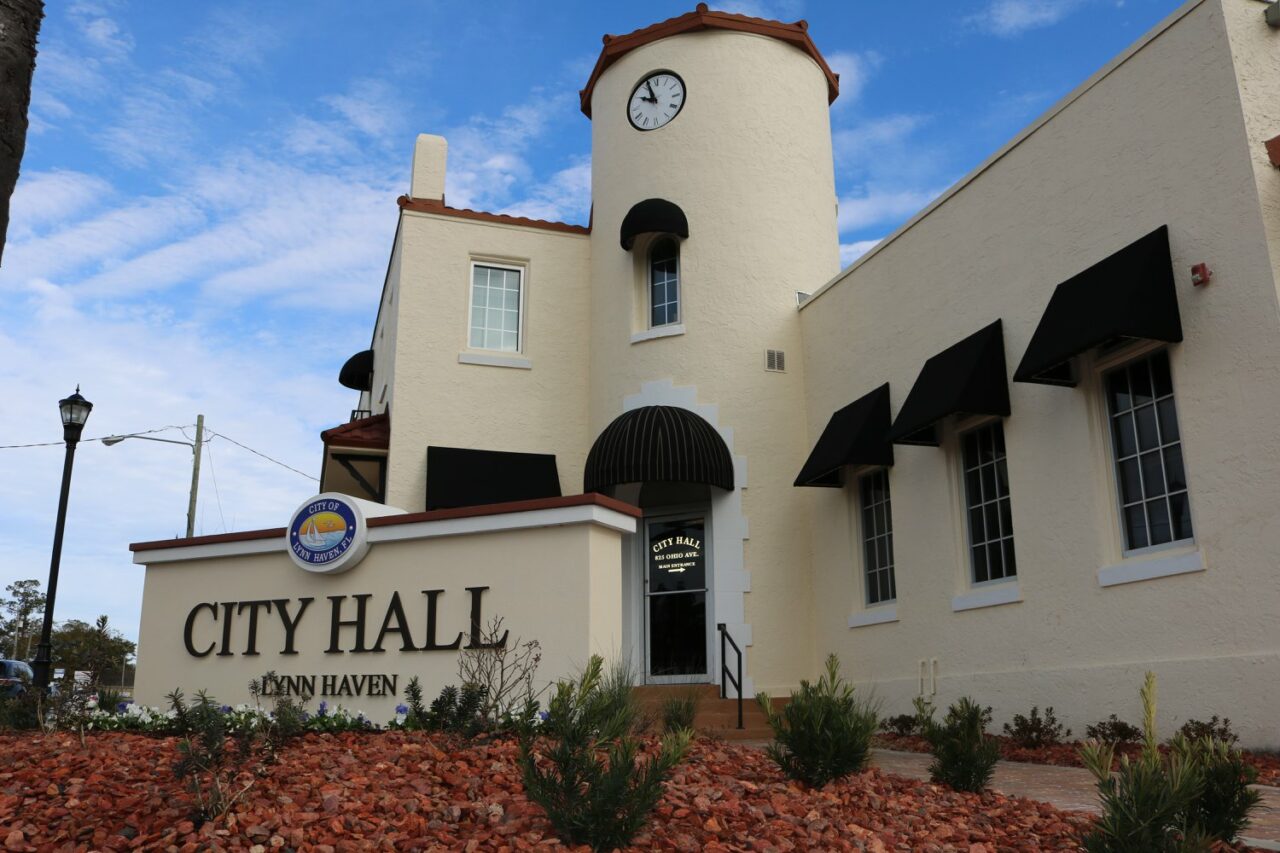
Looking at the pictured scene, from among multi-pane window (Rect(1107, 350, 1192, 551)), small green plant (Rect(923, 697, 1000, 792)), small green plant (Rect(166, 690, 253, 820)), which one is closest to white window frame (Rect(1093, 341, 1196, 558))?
multi-pane window (Rect(1107, 350, 1192, 551))

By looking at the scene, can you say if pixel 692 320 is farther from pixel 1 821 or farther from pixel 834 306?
pixel 1 821

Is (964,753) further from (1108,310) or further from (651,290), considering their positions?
(651,290)

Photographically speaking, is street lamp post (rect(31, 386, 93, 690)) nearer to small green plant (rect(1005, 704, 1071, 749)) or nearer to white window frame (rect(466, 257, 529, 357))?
white window frame (rect(466, 257, 529, 357))

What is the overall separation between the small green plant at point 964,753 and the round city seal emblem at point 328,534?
5.30 m

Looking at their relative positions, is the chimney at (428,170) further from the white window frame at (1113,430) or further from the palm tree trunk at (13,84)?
the palm tree trunk at (13,84)

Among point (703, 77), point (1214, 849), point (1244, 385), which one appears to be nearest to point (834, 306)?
point (703, 77)

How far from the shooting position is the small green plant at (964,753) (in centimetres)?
679

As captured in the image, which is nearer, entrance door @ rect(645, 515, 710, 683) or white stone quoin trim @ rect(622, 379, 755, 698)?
white stone quoin trim @ rect(622, 379, 755, 698)

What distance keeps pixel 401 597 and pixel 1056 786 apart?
5547mm

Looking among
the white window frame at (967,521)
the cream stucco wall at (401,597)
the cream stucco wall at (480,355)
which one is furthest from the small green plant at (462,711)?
the cream stucco wall at (480,355)

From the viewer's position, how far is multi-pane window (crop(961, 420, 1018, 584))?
11609 mm

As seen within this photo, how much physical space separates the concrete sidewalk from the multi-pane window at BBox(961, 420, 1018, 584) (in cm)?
253

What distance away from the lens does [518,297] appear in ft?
57.7

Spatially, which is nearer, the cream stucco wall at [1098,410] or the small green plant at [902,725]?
the cream stucco wall at [1098,410]
